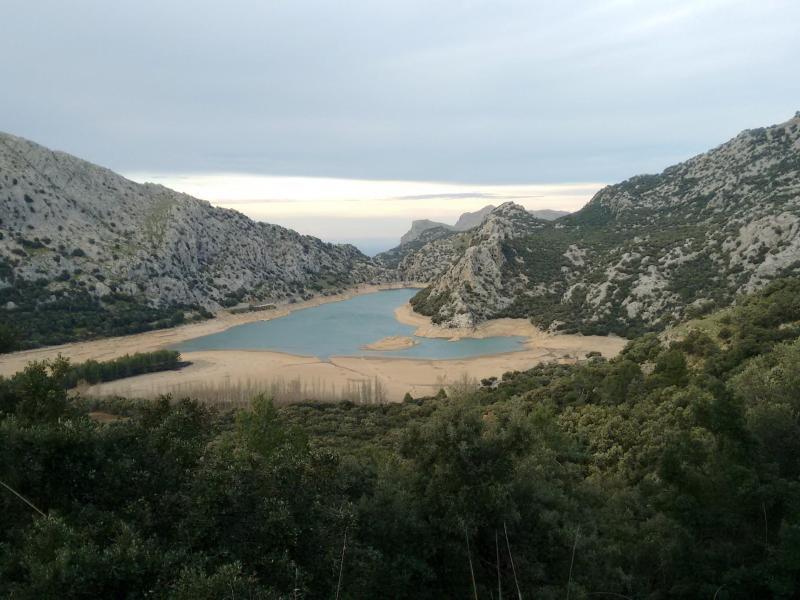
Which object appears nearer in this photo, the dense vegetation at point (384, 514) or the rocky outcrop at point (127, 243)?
the dense vegetation at point (384, 514)

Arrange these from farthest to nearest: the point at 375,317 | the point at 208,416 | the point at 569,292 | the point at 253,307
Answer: the point at 253,307
the point at 375,317
the point at 569,292
the point at 208,416

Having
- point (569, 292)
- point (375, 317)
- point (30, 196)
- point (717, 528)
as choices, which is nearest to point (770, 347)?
point (717, 528)

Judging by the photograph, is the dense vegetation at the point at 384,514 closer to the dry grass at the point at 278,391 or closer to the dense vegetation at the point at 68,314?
the dry grass at the point at 278,391

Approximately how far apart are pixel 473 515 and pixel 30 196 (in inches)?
5348

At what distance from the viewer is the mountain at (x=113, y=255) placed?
312 ft

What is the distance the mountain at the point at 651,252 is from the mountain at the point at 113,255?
55.1m

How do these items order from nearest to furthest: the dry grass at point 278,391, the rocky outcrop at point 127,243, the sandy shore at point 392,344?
the dry grass at point 278,391 → the sandy shore at point 392,344 → the rocky outcrop at point 127,243

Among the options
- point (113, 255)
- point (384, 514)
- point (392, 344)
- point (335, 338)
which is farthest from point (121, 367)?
point (384, 514)

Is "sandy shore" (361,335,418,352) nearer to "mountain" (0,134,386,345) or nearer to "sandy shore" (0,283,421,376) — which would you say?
"sandy shore" (0,283,421,376)

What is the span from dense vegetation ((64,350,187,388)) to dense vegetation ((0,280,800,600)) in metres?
53.8

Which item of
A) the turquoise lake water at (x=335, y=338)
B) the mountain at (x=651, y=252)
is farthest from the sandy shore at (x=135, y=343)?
the mountain at (x=651, y=252)

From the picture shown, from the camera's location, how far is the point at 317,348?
86125 mm

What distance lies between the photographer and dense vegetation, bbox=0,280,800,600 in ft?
26.3

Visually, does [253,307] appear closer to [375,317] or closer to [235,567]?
[375,317]
